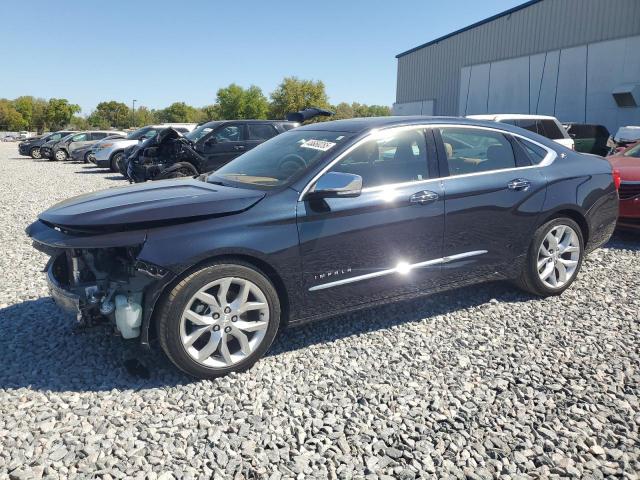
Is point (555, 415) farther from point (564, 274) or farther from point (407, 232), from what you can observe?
point (564, 274)

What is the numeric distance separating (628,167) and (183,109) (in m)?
118

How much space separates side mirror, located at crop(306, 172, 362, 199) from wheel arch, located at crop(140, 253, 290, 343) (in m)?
0.56

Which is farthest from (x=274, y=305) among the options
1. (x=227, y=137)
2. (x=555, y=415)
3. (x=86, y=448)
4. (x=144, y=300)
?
(x=227, y=137)

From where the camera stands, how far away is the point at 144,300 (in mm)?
2965

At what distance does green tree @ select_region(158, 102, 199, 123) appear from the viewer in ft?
378

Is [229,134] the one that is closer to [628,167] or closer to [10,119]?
[628,167]

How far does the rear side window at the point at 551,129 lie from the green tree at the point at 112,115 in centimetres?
10435

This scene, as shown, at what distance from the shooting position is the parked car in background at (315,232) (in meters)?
2.99

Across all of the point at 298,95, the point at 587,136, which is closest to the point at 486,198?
the point at 587,136

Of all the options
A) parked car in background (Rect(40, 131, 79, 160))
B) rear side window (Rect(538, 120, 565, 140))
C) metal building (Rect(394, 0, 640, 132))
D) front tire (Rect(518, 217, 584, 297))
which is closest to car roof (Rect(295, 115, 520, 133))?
front tire (Rect(518, 217, 584, 297))

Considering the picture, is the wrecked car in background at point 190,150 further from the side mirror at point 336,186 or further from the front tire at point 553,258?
the side mirror at point 336,186

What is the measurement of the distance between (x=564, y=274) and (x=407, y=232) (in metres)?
1.88

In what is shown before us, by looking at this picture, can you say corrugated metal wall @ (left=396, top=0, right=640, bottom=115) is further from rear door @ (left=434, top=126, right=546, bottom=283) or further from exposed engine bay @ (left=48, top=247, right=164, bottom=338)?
exposed engine bay @ (left=48, top=247, right=164, bottom=338)

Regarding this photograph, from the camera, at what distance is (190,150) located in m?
11.1
